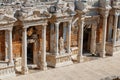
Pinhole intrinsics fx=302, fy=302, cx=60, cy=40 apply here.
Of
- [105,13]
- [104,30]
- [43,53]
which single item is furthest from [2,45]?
[105,13]

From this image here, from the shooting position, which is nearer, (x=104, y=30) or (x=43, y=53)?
(x=43, y=53)

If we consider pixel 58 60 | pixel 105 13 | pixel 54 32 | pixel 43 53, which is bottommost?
pixel 58 60

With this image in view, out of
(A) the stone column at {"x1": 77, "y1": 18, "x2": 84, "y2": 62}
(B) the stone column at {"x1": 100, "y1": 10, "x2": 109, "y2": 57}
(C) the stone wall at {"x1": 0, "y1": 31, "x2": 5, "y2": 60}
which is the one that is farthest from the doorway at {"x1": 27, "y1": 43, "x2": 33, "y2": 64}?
(B) the stone column at {"x1": 100, "y1": 10, "x2": 109, "y2": 57}

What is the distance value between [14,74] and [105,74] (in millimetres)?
6438

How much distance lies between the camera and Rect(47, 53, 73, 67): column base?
22.4 m

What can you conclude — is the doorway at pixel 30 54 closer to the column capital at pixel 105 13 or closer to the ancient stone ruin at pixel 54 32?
the ancient stone ruin at pixel 54 32

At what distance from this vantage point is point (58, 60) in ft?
74.1

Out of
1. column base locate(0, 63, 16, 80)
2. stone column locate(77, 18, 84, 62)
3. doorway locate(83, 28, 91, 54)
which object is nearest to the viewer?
column base locate(0, 63, 16, 80)

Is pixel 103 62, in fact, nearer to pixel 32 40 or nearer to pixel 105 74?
pixel 105 74

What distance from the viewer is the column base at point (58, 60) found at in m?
22.4

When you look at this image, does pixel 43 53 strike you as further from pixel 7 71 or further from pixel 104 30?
pixel 104 30

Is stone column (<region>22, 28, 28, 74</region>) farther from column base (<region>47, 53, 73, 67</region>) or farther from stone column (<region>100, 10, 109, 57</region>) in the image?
stone column (<region>100, 10, 109, 57</region>)

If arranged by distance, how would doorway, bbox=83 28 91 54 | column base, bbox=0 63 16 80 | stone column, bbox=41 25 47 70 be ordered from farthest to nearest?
doorway, bbox=83 28 91 54 < stone column, bbox=41 25 47 70 < column base, bbox=0 63 16 80

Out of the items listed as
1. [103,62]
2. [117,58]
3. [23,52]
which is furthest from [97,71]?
[23,52]
